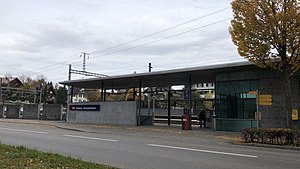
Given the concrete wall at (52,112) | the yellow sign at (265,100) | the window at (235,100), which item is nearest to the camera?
the yellow sign at (265,100)

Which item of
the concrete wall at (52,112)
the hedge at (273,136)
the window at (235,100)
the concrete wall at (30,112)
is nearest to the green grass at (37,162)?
the hedge at (273,136)

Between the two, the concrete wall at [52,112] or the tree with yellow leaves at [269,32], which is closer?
the tree with yellow leaves at [269,32]

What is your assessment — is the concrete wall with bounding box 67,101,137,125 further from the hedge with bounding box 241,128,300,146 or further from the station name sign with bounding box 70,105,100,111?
the hedge with bounding box 241,128,300,146

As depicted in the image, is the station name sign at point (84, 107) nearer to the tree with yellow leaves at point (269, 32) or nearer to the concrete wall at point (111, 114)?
the concrete wall at point (111, 114)

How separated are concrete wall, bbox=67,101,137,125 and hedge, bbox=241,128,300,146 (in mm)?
15914

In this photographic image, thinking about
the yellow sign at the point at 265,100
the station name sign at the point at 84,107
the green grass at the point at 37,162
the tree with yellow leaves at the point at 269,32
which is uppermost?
the tree with yellow leaves at the point at 269,32

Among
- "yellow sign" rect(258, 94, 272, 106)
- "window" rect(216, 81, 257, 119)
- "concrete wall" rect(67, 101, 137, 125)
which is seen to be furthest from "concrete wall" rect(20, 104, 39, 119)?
"yellow sign" rect(258, 94, 272, 106)

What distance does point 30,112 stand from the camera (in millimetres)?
45562

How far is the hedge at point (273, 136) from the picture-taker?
14.7 m

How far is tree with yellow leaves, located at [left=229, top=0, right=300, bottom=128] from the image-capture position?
14.5 m

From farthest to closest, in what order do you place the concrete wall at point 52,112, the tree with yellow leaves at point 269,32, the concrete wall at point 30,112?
the concrete wall at point 30,112
the concrete wall at point 52,112
the tree with yellow leaves at point 269,32

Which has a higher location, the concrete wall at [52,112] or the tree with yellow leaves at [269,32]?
the tree with yellow leaves at [269,32]

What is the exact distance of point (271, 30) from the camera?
587 inches

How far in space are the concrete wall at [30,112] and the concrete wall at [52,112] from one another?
141 cm
